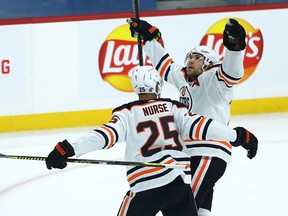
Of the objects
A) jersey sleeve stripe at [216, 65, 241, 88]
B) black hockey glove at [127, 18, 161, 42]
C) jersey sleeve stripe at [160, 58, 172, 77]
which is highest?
black hockey glove at [127, 18, 161, 42]

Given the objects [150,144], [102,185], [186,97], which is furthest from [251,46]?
[150,144]

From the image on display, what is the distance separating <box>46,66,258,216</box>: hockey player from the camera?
3.10 metres

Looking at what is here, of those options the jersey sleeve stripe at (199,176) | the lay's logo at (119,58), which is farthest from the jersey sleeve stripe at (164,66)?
the lay's logo at (119,58)

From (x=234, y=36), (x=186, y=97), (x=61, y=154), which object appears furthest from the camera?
(x=186, y=97)

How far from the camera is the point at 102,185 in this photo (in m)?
5.34

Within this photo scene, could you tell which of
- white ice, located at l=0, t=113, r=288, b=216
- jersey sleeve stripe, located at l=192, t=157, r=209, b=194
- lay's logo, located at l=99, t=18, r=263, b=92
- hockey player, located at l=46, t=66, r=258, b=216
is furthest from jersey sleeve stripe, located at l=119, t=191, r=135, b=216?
lay's logo, located at l=99, t=18, r=263, b=92

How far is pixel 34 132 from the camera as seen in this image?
7.14 meters

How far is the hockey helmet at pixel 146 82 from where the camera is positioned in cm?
323

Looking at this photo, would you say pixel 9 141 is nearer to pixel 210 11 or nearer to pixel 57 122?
pixel 57 122

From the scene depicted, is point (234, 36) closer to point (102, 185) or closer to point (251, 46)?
point (102, 185)

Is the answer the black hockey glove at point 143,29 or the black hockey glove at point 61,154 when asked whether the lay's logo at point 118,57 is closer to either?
the black hockey glove at point 143,29

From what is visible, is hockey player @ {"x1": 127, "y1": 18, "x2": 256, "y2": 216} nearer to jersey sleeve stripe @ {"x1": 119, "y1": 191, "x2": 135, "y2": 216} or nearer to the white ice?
jersey sleeve stripe @ {"x1": 119, "y1": 191, "x2": 135, "y2": 216}

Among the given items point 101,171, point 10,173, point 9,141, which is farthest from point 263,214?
point 9,141

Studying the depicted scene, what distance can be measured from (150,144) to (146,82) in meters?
0.25
